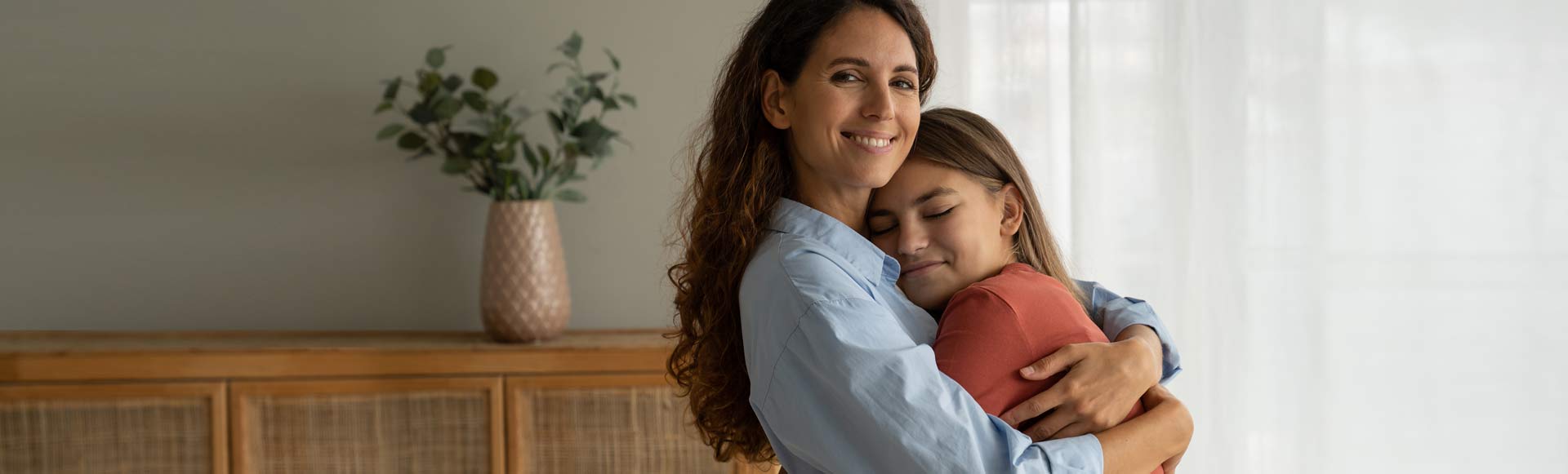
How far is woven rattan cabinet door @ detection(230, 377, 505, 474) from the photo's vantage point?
7.41 ft

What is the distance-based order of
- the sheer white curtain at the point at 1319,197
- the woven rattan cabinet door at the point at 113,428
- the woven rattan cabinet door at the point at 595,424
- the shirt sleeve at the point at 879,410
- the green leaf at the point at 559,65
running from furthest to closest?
the green leaf at the point at 559,65, the woven rattan cabinet door at the point at 595,424, the woven rattan cabinet door at the point at 113,428, the sheer white curtain at the point at 1319,197, the shirt sleeve at the point at 879,410

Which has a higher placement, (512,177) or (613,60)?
(613,60)

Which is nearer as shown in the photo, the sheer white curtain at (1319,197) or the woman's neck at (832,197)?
the woman's neck at (832,197)

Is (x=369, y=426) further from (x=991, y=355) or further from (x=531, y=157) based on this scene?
(x=991, y=355)

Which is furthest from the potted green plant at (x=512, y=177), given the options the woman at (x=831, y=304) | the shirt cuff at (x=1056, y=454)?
the shirt cuff at (x=1056, y=454)

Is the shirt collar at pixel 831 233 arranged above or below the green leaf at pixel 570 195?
below

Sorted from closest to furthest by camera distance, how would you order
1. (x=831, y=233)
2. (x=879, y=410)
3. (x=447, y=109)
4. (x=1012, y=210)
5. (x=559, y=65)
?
(x=879, y=410), (x=831, y=233), (x=1012, y=210), (x=447, y=109), (x=559, y=65)

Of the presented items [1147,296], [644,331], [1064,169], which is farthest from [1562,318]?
[644,331]

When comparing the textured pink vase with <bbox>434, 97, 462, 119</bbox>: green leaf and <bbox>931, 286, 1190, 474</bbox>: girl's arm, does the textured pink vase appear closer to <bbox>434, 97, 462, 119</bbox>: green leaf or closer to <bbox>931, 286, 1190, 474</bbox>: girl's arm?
<bbox>434, 97, 462, 119</bbox>: green leaf

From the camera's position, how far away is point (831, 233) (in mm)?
1313

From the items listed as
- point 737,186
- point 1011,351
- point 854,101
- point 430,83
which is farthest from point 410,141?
point 1011,351

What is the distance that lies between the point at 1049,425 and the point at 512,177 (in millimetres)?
1631

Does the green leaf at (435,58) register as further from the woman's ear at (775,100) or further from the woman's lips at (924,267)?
the woman's lips at (924,267)

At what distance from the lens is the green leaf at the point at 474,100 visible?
2439 millimetres
